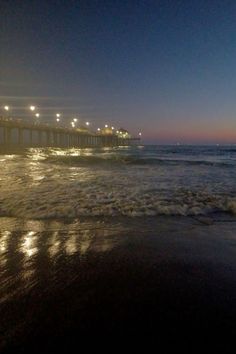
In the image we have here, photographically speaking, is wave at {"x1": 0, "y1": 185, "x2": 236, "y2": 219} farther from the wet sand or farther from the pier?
the pier

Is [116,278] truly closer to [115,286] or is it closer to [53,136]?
[115,286]

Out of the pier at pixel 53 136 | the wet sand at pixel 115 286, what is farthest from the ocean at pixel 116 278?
the pier at pixel 53 136

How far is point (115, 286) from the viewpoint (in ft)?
9.52

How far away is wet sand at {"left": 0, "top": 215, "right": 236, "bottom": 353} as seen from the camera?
2.12m

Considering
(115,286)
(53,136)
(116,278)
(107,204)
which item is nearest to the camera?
(115,286)

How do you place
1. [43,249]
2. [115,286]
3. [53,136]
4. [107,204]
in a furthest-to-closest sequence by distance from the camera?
[53,136]
[107,204]
[43,249]
[115,286]

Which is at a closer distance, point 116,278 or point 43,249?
point 116,278

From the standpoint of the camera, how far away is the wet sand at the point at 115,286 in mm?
2119

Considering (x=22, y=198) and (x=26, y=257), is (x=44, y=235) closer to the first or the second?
(x=26, y=257)

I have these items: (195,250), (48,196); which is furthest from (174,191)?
(195,250)

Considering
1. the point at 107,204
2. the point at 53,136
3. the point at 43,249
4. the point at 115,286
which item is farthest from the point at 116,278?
the point at 53,136

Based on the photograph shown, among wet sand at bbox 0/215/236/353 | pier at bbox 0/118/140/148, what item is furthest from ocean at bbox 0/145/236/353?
pier at bbox 0/118/140/148

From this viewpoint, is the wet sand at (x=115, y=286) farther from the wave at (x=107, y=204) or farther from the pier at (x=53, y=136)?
the pier at (x=53, y=136)

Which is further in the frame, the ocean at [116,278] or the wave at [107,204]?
the wave at [107,204]
